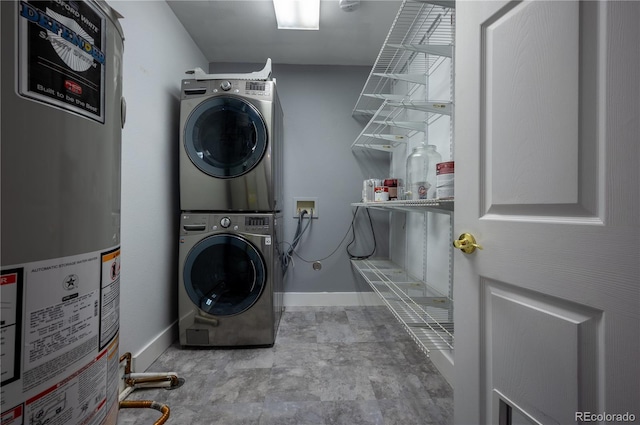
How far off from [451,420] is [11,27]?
1.75 meters

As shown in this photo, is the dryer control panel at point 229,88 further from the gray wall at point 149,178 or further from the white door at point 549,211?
the white door at point 549,211

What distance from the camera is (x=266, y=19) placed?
189cm

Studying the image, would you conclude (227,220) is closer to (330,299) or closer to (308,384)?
(308,384)

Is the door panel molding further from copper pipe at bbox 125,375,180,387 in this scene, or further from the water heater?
copper pipe at bbox 125,375,180,387

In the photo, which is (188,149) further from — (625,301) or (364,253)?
(625,301)

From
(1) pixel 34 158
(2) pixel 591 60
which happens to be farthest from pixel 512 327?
(1) pixel 34 158

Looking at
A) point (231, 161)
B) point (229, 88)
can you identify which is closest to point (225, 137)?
point (231, 161)

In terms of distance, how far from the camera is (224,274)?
5.65 feet

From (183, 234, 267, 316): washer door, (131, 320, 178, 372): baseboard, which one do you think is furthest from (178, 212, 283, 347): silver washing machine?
(131, 320, 178, 372): baseboard

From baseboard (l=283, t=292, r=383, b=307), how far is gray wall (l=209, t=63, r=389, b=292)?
48mm

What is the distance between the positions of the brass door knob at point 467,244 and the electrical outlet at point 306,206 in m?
1.75

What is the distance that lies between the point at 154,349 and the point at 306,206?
1.59 metres

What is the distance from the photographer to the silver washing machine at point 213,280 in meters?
1.67

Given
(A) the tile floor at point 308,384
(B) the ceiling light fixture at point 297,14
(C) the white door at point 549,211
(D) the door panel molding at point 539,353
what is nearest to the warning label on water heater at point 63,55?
(C) the white door at point 549,211
